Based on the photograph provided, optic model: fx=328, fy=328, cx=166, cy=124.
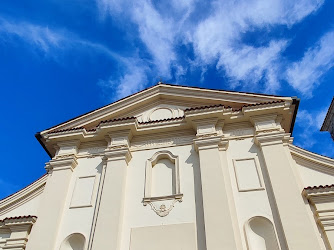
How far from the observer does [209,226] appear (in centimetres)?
941

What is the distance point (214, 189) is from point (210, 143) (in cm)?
181

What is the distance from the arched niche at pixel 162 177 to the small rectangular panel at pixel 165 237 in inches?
39.0

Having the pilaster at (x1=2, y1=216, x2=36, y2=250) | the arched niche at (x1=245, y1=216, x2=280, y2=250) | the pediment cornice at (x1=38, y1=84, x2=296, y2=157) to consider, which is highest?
the pediment cornice at (x1=38, y1=84, x2=296, y2=157)

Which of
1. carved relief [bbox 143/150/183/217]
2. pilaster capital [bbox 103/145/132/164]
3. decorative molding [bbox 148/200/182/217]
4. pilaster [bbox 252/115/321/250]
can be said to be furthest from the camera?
pilaster capital [bbox 103/145/132/164]

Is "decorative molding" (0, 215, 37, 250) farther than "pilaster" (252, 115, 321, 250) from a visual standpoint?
Yes

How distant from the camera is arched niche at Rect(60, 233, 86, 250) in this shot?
10.3 metres

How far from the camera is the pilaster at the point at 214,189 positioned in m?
9.12

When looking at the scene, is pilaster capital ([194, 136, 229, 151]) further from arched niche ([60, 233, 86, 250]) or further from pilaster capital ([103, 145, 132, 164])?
arched niche ([60, 233, 86, 250])

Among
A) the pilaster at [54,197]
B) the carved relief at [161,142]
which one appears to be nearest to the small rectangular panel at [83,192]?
the pilaster at [54,197]

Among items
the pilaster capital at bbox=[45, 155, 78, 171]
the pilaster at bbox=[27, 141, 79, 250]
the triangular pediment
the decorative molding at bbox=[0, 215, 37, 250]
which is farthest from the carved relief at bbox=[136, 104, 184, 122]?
the decorative molding at bbox=[0, 215, 37, 250]

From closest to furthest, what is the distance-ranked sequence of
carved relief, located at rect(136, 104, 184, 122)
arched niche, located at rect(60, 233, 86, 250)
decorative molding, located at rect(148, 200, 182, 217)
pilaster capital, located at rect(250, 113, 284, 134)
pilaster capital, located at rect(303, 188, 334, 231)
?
pilaster capital, located at rect(303, 188, 334, 231) → decorative molding, located at rect(148, 200, 182, 217) → arched niche, located at rect(60, 233, 86, 250) → pilaster capital, located at rect(250, 113, 284, 134) → carved relief, located at rect(136, 104, 184, 122)

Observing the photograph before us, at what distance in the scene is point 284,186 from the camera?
9.95m

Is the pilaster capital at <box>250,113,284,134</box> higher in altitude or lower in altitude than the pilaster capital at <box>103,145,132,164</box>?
higher

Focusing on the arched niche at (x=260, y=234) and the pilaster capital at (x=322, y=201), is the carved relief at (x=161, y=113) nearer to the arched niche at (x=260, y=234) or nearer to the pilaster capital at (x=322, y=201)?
the arched niche at (x=260, y=234)
